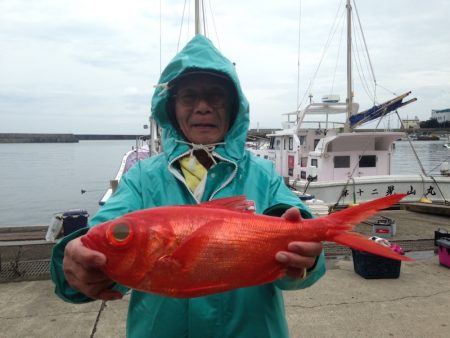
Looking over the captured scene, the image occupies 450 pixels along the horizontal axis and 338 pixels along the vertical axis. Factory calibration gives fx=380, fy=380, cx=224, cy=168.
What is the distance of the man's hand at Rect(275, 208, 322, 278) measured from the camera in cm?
144

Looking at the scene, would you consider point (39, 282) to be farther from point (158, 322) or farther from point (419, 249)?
point (419, 249)

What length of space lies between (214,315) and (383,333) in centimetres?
278

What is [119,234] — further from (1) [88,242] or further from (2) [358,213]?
(2) [358,213]

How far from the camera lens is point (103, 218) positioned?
165cm

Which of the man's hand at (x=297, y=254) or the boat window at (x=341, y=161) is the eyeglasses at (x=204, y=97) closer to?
the man's hand at (x=297, y=254)

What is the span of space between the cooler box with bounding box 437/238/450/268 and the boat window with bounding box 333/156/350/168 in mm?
9311

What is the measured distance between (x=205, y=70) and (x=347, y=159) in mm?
13980

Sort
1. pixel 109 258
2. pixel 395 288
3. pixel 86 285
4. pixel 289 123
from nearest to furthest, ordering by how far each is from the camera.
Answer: pixel 109 258
pixel 86 285
pixel 395 288
pixel 289 123

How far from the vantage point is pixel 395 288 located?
4832mm

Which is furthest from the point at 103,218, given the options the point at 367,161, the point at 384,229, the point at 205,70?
the point at 367,161

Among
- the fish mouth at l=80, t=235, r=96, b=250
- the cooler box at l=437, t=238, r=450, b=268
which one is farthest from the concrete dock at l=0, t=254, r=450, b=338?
the fish mouth at l=80, t=235, r=96, b=250

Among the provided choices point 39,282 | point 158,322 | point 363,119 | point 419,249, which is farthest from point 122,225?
point 363,119

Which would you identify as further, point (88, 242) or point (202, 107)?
point (202, 107)

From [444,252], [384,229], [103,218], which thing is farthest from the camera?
[384,229]
